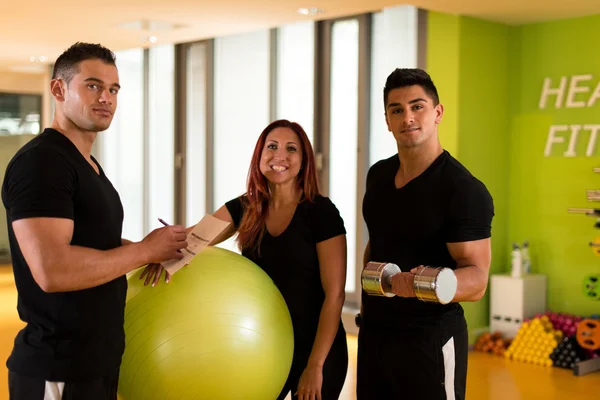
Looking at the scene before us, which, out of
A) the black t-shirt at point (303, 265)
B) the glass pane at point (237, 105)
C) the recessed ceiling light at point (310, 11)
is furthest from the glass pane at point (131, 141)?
the black t-shirt at point (303, 265)

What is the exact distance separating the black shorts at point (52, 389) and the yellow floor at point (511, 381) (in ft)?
8.77

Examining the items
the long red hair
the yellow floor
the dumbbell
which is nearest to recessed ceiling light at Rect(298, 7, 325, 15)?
the yellow floor

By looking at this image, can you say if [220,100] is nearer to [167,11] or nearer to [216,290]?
[167,11]

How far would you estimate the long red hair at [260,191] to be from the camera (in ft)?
8.55

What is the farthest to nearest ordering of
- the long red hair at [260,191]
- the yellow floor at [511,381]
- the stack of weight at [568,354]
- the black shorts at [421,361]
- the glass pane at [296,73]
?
1. the glass pane at [296,73]
2. the stack of weight at [568,354]
3. the yellow floor at [511,381]
4. the long red hair at [260,191]
5. the black shorts at [421,361]

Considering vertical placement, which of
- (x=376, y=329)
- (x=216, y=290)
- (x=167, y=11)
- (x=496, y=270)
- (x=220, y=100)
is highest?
(x=167, y=11)

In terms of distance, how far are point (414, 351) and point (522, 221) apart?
4071 mm

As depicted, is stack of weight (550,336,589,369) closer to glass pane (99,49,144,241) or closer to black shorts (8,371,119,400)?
black shorts (8,371,119,400)

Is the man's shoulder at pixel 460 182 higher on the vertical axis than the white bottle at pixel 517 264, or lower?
higher

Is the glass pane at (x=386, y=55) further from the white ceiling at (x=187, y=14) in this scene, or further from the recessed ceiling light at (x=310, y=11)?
the recessed ceiling light at (x=310, y=11)

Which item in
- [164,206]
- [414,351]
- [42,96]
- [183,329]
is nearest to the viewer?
[183,329]

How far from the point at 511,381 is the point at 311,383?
2.92 meters

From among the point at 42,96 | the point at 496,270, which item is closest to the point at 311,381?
→ the point at 496,270

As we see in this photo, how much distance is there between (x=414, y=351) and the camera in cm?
226
